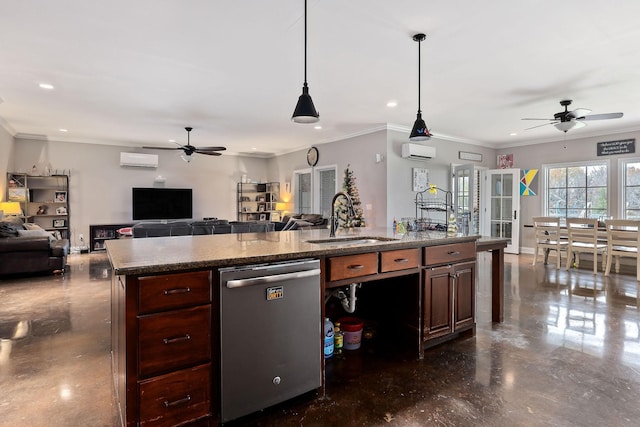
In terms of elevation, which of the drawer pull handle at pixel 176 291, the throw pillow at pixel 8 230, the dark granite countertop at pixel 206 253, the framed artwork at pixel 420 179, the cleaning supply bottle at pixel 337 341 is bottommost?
the cleaning supply bottle at pixel 337 341

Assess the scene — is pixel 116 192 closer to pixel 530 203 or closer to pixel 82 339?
pixel 82 339

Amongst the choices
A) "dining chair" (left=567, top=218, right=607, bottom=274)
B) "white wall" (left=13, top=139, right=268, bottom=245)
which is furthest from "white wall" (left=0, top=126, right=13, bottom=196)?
"dining chair" (left=567, top=218, right=607, bottom=274)

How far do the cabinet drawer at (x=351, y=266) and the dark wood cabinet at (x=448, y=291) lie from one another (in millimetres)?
520

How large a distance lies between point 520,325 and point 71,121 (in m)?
7.32

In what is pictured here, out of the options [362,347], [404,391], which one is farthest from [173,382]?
[362,347]

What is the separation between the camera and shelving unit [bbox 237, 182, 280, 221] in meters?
9.77

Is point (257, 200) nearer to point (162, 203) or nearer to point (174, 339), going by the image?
point (162, 203)

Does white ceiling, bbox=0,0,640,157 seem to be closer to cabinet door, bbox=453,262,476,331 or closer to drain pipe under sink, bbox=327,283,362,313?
cabinet door, bbox=453,262,476,331

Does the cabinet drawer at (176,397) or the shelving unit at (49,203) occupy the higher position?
the shelving unit at (49,203)

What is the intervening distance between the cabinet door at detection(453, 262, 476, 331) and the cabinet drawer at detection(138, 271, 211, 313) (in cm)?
194

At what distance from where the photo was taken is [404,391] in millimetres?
2160

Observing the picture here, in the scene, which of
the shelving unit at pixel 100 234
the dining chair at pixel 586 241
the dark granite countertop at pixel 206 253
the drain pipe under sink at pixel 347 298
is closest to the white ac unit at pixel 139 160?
the shelving unit at pixel 100 234

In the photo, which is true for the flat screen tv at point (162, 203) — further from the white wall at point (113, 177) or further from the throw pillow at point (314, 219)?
the throw pillow at point (314, 219)

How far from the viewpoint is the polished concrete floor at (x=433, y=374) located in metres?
1.90
